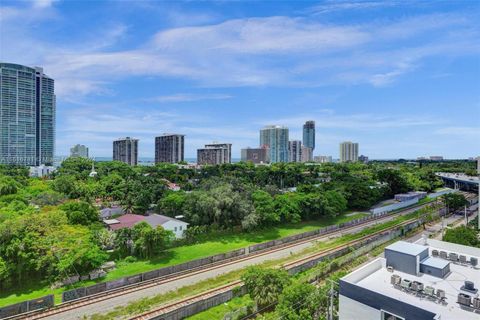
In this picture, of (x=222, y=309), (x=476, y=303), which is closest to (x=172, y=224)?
(x=222, y=309)

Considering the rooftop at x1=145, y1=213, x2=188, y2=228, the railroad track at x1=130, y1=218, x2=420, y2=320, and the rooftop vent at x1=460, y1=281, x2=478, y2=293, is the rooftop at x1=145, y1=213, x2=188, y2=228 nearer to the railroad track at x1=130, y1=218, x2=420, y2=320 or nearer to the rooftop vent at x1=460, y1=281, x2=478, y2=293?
the railroad track at x1=130, y1=218, x2=420, y2=320

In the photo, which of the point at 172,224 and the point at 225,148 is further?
the point at 225,148

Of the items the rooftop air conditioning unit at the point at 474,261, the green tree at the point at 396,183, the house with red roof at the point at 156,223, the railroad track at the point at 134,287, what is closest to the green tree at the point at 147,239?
the railroad track at the point at 134,287

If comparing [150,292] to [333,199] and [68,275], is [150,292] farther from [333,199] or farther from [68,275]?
[333,199]

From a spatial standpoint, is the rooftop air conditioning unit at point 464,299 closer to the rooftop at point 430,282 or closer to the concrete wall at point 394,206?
the rooftop at point 430,282

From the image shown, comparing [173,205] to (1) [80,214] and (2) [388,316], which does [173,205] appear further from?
(2) [388,316]

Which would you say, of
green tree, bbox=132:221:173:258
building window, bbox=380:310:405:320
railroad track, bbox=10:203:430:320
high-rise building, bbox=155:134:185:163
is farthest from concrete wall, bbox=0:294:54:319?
high-rise building, bbox=155:134:185:163
